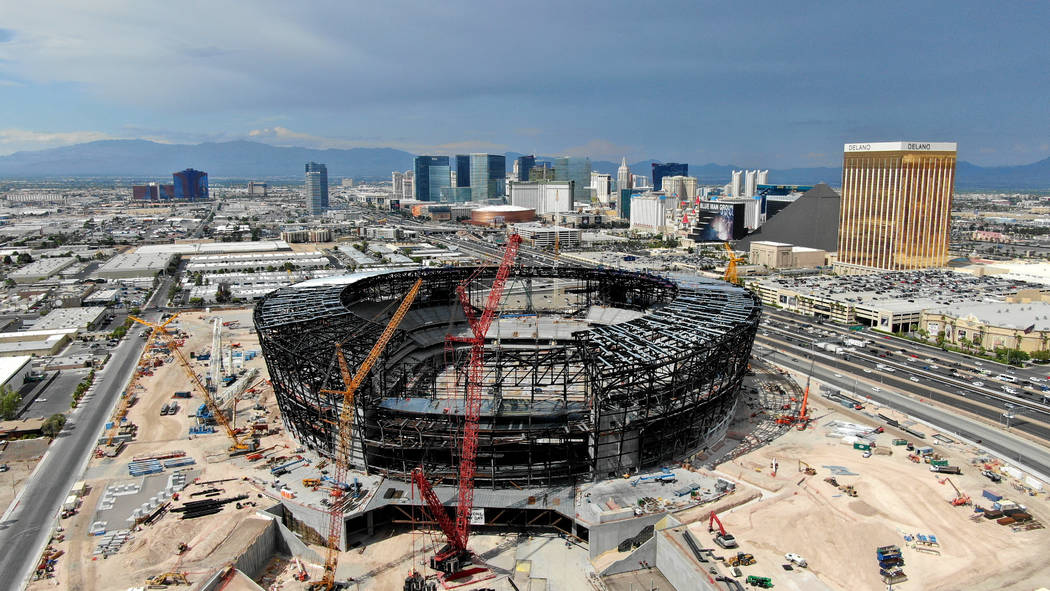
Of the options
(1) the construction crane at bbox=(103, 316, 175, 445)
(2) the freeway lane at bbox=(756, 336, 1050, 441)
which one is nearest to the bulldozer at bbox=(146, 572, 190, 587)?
(1) the construction crane at bbox=(103, 316, 175, 445)

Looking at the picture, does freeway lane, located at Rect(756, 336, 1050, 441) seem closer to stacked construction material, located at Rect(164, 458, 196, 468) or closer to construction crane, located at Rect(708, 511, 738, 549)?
construction crane, located at Rect(708, 511, 738, 549)

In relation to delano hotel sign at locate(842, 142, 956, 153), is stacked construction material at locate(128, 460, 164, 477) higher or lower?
lower

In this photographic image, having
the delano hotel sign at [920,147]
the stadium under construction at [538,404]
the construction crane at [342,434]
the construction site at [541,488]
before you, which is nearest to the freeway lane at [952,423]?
the construction site at [541,488]

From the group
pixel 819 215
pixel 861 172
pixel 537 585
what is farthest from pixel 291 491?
pixel 819 215

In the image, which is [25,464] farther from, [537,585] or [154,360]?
[537,585]

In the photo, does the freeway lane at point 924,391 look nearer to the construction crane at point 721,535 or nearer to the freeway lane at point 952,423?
the freeway lane at point 952,423
